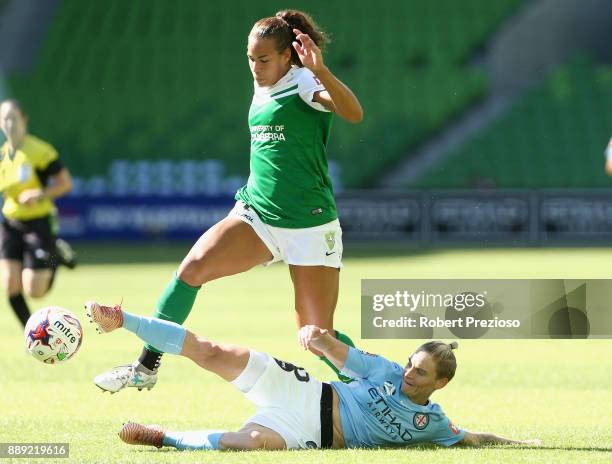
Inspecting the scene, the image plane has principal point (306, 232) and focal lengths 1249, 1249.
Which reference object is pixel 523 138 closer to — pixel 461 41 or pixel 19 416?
pixel 461 41

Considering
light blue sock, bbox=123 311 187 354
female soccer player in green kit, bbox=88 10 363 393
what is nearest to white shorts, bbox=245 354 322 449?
light blue sock, bbox=123 311 187 354

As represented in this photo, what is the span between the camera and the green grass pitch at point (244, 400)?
610 centimetres

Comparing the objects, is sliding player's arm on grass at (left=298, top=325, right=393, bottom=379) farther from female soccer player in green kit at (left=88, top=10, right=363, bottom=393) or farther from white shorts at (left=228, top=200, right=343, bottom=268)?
white shorts at (left=228, top=200, right=343, bottom=268)

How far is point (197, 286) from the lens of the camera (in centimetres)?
677

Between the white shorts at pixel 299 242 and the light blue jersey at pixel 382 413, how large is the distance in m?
0.73

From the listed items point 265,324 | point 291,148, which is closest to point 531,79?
point 265,324

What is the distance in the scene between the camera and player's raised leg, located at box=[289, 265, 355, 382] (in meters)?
6.78

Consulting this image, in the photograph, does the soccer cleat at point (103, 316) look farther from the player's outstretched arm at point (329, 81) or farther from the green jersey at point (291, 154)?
the player's outstretched arm at point (329, 81)

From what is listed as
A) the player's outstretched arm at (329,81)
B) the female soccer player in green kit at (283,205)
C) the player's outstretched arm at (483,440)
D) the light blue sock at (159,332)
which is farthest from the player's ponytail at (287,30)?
the player's outstretched arm at (483,440)

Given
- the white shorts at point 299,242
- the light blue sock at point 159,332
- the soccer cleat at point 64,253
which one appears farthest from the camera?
the soccer cleat at point 64,253

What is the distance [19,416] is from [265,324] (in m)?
5.94

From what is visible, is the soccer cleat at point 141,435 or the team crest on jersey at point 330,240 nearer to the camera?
the soccer cleat at point 141,435

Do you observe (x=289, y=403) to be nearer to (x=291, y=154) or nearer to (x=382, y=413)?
(x=382, y=413)

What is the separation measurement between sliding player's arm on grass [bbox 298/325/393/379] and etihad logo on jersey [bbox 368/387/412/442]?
15 cm
